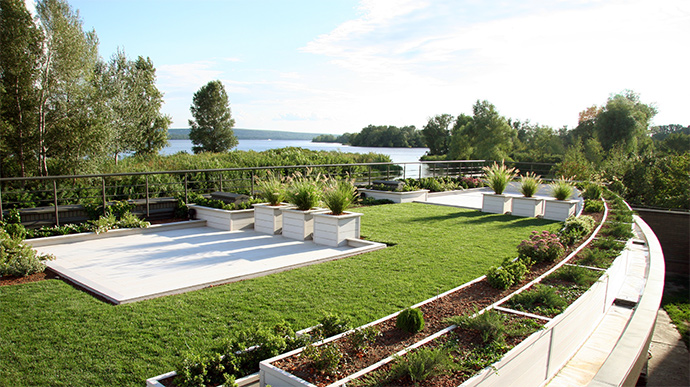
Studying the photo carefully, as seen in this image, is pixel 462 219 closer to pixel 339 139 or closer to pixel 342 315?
pixel 342 315

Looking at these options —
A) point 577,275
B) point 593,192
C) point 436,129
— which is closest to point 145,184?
point 577,275

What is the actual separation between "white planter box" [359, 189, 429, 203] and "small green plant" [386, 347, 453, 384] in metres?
8.89

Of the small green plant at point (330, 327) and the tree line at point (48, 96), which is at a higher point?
the tree line at point (48, 96)

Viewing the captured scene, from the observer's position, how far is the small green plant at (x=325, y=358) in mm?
2441

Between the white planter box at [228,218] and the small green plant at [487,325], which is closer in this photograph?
the small green plant at [487,325]

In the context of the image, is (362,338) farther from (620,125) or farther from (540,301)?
(620,125)

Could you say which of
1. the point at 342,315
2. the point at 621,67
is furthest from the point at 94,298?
the point at 621,67

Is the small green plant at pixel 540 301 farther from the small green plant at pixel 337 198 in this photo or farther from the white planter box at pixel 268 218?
the white planter box at pixel 268 218

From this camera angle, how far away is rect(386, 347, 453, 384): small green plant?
2336 millimetres

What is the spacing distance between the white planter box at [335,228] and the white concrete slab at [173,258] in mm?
156

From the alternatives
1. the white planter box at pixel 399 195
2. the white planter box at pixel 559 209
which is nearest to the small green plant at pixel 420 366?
the white planter box at pixel 559 209

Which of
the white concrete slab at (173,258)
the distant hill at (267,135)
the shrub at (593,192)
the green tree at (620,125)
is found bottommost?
the white concrete slab at (173,258)

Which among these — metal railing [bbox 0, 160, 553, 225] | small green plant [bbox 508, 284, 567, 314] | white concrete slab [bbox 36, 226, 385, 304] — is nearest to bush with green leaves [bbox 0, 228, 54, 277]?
white concrete slab [bbox 36, 226, 385, 304]

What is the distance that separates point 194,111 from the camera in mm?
37969
